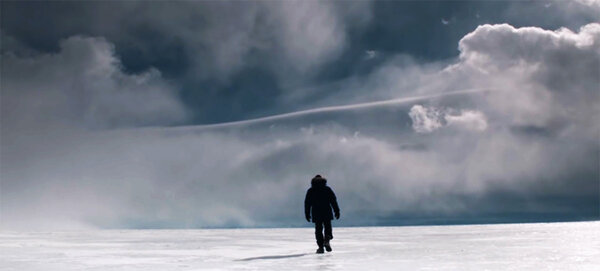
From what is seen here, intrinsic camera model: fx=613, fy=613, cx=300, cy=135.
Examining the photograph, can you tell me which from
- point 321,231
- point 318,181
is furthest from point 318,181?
point 321,231

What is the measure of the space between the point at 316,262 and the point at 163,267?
346 centimetres

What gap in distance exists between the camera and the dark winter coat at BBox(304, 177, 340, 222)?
18.8m

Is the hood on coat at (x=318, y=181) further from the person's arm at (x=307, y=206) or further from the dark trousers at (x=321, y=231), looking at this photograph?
the dark trousers at (x=321, y=231)

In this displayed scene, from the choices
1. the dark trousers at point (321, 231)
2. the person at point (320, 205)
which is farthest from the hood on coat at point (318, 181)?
the dark trousers at point (321, 231)

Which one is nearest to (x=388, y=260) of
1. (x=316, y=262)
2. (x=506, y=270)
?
(x=316, y=262)

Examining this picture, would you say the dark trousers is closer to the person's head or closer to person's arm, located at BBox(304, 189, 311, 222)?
person's arm, located at BBox(304, 189, 311, 222)

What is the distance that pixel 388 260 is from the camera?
1427cm

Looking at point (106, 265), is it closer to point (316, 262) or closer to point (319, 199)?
point (316, 262)

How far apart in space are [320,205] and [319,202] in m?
0.10

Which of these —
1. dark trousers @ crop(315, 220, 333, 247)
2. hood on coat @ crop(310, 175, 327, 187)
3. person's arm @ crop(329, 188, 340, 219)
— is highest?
hood on coat @ crop(310, 175, 327, 187)

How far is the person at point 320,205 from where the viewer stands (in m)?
18.7

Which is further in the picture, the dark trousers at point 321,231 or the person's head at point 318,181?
the person's head at point 318,181

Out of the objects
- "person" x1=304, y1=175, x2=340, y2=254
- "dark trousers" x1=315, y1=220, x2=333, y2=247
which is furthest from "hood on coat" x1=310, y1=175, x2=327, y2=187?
"dark trousers" x1=315, y1=220, x2=333, y2=247

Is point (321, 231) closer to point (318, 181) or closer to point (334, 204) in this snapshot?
point (334, 204)
